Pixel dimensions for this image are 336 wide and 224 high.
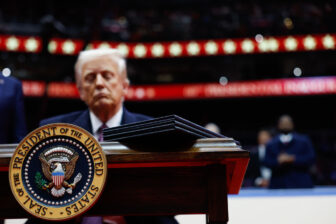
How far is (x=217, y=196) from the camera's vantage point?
804 mm

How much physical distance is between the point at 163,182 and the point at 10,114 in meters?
1.14

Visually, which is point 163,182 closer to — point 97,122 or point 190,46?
point 97,122

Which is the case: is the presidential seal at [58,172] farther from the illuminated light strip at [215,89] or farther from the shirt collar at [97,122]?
the illuminated light strip at [215,89]

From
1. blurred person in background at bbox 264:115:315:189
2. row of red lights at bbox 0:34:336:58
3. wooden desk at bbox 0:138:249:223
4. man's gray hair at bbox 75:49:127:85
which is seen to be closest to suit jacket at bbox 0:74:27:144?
man's gray hair at bbox 75:49:127:85

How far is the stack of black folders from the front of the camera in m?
0.78

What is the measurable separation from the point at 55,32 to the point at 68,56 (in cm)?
633

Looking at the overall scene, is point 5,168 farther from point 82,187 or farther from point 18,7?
point 18,7

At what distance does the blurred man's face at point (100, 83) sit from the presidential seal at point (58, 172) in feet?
2.00

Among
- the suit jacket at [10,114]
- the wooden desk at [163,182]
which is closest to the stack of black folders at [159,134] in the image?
the wooden desk at [163,182]

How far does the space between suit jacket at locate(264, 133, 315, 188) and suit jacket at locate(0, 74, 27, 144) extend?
2.64 metres

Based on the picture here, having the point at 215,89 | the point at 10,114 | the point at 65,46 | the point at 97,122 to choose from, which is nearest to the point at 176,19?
the point at 215,89

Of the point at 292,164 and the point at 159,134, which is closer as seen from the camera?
the point at 159,134

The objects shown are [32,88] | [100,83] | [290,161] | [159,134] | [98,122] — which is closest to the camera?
[159,134]

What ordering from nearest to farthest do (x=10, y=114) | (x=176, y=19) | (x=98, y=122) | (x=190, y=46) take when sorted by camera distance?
(x=98, y=122) → (x=10, y=114) → (x=190, y=46) → (x=176, y=19)
